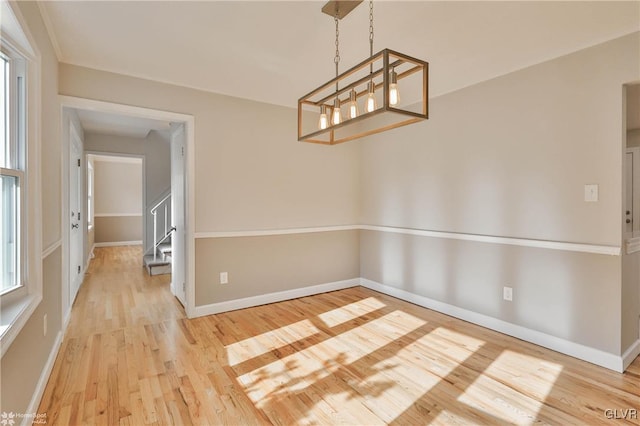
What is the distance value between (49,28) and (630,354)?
190 inches

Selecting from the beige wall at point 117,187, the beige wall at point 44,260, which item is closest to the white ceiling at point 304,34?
the beige wall at point 44,260

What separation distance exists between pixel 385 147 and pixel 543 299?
2394mm

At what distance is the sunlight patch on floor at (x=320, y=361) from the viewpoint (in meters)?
2.11

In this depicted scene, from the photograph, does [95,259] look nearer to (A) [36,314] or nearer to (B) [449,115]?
(A) [36,314]

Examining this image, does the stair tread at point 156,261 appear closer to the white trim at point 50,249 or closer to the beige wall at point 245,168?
the beige wall at point 245,168

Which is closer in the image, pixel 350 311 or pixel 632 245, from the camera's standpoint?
pixel 632 245

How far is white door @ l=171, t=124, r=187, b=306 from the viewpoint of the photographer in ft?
12.0

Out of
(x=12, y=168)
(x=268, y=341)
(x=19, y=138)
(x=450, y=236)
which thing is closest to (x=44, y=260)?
(x=12, y=168)

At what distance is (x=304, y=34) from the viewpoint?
2328 mm

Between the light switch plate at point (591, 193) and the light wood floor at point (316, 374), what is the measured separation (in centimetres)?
124

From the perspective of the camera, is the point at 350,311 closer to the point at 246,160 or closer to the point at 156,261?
the point at 246,160

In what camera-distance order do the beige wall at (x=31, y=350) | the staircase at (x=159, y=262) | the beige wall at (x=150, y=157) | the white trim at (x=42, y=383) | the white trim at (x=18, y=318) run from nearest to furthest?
the white trim at (x=18, y=318)
the beige wall at (x=31, y=350)
the white trim at (x=42, y=383)
the staircase at (x=159, y=262)
the beige wall at (x=150, y=157)

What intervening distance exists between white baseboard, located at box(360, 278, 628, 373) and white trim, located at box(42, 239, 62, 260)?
11.2ft

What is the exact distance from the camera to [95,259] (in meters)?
6.81
